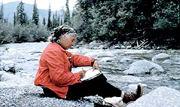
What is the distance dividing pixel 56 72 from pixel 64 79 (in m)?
0.15

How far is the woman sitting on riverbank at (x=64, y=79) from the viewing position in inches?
111

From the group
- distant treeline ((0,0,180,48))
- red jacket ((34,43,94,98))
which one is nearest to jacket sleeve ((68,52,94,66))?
red jacket ((34,43,94,98))

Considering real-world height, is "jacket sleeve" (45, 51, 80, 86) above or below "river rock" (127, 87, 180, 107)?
above

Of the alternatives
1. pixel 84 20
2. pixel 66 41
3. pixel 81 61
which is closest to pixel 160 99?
pixel 81 61

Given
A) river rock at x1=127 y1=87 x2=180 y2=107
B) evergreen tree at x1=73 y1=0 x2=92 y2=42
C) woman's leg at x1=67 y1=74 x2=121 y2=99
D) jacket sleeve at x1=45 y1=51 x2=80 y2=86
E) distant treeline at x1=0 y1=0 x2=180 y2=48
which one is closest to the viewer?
river rock at x1=127 y1=87 x2=180 y2=107

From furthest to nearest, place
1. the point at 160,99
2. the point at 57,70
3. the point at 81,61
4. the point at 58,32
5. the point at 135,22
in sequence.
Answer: the point at 135,22 → the point at 81,61 → the point at 58,32 → the point at 57,70 → the point at 160,99

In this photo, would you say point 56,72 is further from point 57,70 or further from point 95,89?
point 95,89

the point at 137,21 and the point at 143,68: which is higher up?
the point at 137,21

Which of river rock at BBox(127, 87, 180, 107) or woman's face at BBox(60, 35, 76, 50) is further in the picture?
woman's face at BBox(60, 35, 76, 50)

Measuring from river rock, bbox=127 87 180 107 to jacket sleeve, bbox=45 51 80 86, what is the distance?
0.90 metres

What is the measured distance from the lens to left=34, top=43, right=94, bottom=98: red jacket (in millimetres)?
2762

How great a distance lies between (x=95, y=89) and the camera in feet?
10.1

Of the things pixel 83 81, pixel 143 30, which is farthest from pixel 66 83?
pixel 143 30

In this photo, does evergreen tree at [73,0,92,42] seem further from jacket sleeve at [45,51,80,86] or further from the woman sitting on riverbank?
jacket sleeve at [45,51,80,86]
